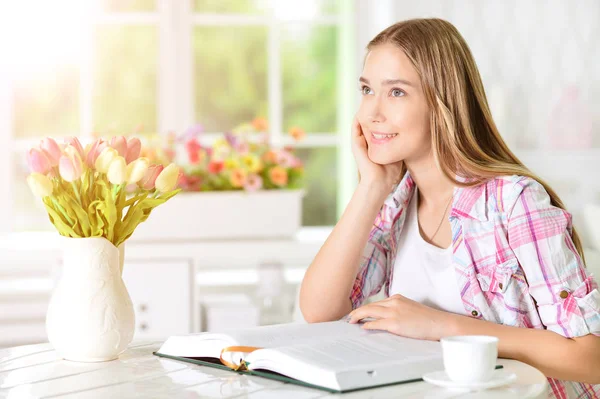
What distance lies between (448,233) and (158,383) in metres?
0.78

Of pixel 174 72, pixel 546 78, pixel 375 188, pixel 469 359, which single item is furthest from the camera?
pixel 174 72

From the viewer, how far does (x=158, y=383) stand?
1324 mm

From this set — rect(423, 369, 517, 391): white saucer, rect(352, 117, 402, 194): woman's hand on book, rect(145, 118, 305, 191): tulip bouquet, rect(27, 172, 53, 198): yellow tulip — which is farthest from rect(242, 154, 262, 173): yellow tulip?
rect(423, 369, 517, 391): white saucer

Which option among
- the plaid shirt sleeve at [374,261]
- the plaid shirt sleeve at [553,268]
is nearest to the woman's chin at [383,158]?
the plaid shirt sleeve at [374,261]

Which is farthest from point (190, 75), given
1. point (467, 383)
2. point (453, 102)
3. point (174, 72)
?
point (467, 383)

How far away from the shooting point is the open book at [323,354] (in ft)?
→ 4.09

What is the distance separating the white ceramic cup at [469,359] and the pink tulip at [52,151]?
0.73 meters

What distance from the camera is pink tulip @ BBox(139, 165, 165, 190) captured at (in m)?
1.54

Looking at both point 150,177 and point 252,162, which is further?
point 252,162

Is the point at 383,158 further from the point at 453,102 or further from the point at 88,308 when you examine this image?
the point at 88,308

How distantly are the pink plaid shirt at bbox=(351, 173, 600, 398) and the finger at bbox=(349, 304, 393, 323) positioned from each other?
250mm

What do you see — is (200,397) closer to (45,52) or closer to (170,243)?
(170,243)

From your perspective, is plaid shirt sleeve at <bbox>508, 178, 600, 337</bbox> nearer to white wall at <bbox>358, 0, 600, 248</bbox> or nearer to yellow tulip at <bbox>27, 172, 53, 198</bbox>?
yellow tulip at <bbox>27, 172, 53, 198</bbox>

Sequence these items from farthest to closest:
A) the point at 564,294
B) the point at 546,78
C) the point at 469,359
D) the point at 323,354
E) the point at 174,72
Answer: the point at 174,72, the point at 546,78, the point at 564,294, the point at 323,354, the point at 469,359
